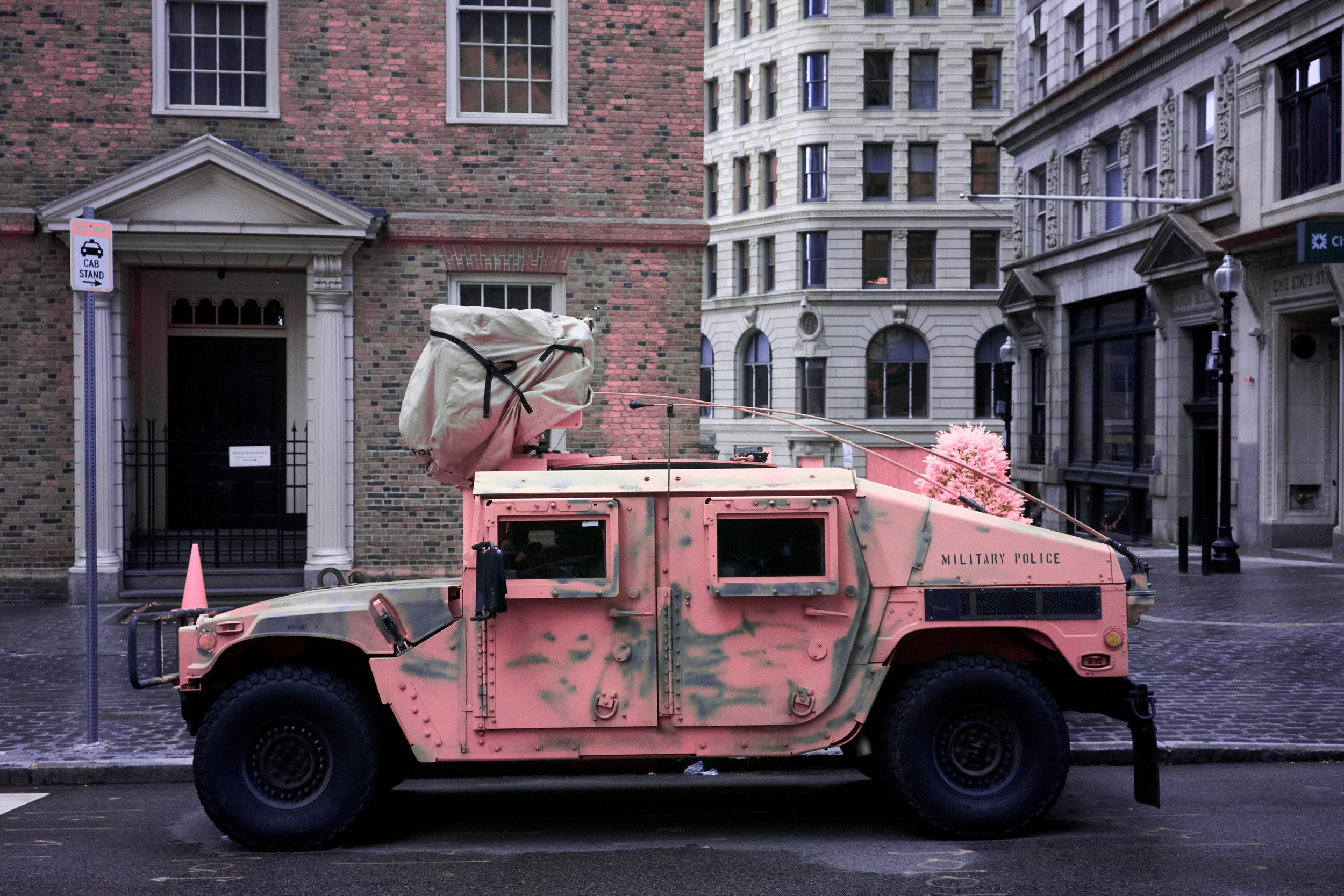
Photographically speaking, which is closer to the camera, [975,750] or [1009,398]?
[975,750]

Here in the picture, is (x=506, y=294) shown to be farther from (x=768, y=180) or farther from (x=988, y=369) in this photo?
(x=768, y=180)

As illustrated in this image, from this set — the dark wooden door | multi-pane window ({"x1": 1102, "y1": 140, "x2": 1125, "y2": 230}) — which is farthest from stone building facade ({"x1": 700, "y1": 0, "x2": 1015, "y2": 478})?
the dark wooden door

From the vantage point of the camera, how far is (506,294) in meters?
16.2

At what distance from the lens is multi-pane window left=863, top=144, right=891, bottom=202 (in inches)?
1937

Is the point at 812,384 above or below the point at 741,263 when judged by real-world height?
below

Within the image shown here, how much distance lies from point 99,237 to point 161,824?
391 centimetres

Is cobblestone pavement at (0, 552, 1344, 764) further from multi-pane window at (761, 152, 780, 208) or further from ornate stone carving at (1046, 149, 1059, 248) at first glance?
multi-pane window at (761, 152, 780, 208)

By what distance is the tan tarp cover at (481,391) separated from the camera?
6980mm

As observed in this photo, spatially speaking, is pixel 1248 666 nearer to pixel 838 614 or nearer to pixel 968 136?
pixel 838 614

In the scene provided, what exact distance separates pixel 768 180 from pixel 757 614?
1834 inches

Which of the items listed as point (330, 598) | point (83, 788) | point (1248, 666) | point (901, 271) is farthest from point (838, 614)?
point (901, 271)

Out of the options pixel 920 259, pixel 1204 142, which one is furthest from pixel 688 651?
pixel 920 259

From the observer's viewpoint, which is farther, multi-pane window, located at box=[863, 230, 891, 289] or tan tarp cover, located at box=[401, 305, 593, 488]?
multi-pane window, located at box=[863, 230, 891, 289]

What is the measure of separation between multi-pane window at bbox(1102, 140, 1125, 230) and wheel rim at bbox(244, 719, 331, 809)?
2704cm
